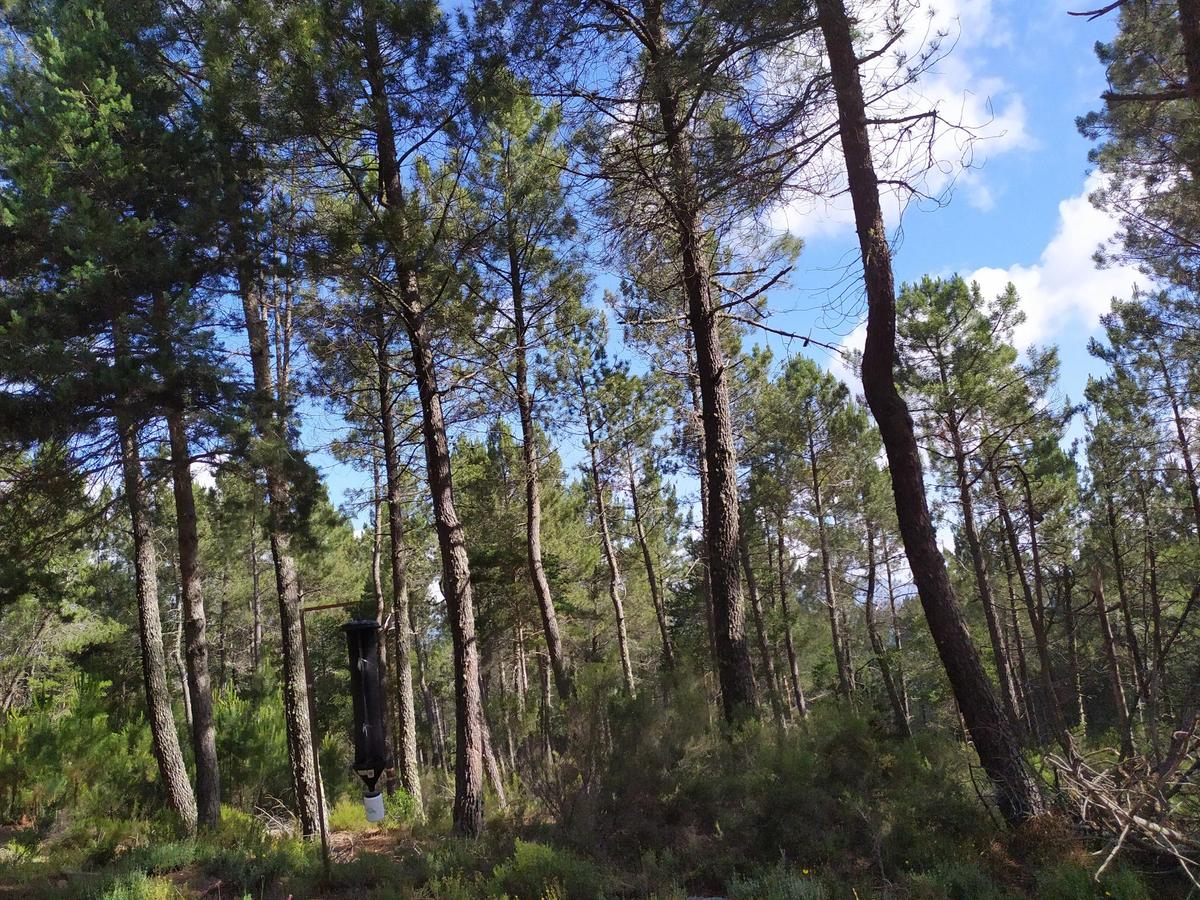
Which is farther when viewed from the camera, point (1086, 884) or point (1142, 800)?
point (1142, 800)

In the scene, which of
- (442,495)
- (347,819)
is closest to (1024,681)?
(442,495)

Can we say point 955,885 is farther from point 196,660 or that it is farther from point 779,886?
point 196,660

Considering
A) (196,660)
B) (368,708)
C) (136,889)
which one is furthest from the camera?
(196,660)

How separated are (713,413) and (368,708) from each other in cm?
436

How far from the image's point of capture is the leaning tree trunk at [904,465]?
16.7ft

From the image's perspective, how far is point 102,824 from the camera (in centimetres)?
930

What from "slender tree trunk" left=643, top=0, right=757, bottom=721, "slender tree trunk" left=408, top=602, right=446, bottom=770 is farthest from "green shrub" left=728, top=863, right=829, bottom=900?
"slender tree trunk" left=408, top=602, right=446, bottom=770

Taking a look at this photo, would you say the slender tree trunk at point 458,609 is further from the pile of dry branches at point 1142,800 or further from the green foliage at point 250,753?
the green foliage at point 250,753

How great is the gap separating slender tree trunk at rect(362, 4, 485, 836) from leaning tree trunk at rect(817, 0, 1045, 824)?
432cm

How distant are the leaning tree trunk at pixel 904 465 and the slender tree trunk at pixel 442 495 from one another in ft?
14.2

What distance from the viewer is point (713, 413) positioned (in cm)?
786

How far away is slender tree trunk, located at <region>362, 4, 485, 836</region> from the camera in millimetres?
7500

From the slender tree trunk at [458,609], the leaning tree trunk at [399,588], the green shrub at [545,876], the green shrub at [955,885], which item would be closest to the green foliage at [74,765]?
the leaning tree trunk at [399,588]

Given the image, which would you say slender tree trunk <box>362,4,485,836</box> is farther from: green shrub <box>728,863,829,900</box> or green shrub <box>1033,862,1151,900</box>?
green shrub <box>1033,862,1151,900</box>
